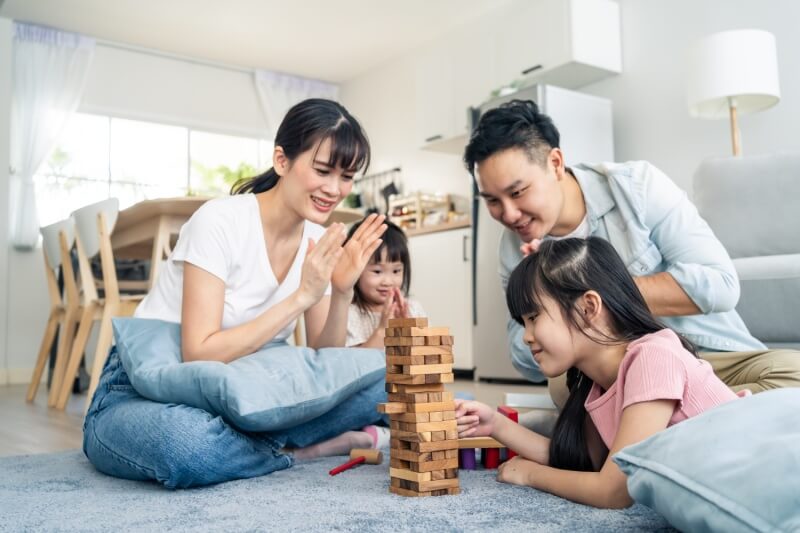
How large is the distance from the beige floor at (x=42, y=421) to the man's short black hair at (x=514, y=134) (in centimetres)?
145

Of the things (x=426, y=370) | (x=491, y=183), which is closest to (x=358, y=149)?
(x=491, y=183)

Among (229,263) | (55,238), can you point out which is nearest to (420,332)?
(229,263)

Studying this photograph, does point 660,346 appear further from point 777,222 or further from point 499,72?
point 499,72

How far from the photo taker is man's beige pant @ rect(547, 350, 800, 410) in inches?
51.6

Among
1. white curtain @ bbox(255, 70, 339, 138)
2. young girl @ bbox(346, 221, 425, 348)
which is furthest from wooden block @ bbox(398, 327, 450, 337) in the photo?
white curtain @ bbox(255, 70, 339, 138)

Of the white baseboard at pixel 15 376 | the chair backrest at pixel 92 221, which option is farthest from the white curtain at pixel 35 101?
the chair backrest at pixel 92 221

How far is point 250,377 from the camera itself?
1.48 metres

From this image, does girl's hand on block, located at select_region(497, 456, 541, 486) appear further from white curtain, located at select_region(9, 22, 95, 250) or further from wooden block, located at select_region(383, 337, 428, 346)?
white curtain, located at select_region(9, 22, 95, 250)

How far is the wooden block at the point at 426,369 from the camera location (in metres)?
1.26

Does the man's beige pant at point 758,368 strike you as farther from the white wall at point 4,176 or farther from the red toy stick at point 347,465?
the white wall at point 4,176

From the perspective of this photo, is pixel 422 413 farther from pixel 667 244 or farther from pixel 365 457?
pixel 667 244

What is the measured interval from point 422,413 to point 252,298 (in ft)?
2.11

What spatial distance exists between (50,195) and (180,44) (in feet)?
5.15

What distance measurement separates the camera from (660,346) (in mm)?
1106
